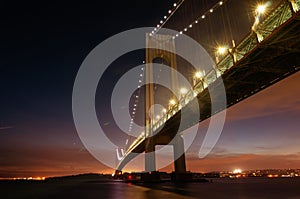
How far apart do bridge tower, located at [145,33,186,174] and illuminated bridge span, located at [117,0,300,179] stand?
17.3 feet

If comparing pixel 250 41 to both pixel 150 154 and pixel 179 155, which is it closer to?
pixel 179 155

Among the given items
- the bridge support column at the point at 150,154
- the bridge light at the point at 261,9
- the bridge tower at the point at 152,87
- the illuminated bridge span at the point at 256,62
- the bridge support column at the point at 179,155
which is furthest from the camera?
the bridge support column at the point at 179,155

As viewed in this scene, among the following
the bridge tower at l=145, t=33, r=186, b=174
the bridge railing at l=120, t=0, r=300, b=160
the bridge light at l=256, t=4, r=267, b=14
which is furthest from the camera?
the bridge tower at l=145, t=33, r=186, b=174

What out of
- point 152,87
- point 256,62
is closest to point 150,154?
point 152,87

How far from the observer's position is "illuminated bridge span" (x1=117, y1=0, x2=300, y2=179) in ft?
39.8

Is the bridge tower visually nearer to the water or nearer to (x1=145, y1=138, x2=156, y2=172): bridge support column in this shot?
(x1=145, y1=138, x2=156, y2=172): bridge support column


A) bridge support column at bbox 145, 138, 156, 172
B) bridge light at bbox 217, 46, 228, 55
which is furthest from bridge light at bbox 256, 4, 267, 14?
bridge support column at bbox 145, 138, 156, 172

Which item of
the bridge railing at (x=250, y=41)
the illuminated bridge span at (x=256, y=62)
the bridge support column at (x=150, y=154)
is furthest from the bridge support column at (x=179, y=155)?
the bridge railing at (x=250, y=41)

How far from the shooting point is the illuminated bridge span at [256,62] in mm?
12133

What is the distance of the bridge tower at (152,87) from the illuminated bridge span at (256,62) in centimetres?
526

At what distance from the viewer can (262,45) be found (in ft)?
44.1

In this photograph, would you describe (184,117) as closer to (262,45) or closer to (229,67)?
(229,67)

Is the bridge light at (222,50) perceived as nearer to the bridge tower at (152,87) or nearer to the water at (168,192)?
the water at (168,192)

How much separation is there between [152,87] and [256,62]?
20134 mm
